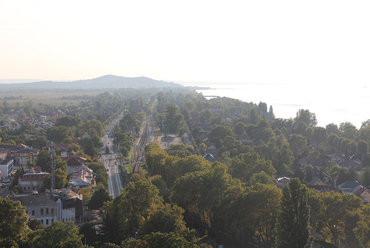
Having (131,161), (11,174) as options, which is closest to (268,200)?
(131,161)

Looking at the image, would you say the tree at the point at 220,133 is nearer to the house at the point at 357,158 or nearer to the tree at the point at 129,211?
the house at the point at 357,158

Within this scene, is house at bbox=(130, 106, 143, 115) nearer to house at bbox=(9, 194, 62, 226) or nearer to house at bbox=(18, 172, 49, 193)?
house at bbox=(18, 172, 49, 193)

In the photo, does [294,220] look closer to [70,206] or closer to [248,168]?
[248,168]

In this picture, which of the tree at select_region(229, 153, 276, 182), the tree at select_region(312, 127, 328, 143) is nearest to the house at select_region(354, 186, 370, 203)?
the tree at select_region(229, 153, 276, 182)

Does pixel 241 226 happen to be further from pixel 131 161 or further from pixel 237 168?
pixel 131 161

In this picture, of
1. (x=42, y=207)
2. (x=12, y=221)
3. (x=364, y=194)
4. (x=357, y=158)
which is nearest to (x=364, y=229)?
(x=364, y=194)

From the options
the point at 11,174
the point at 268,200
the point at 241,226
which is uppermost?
the point at 268,200
